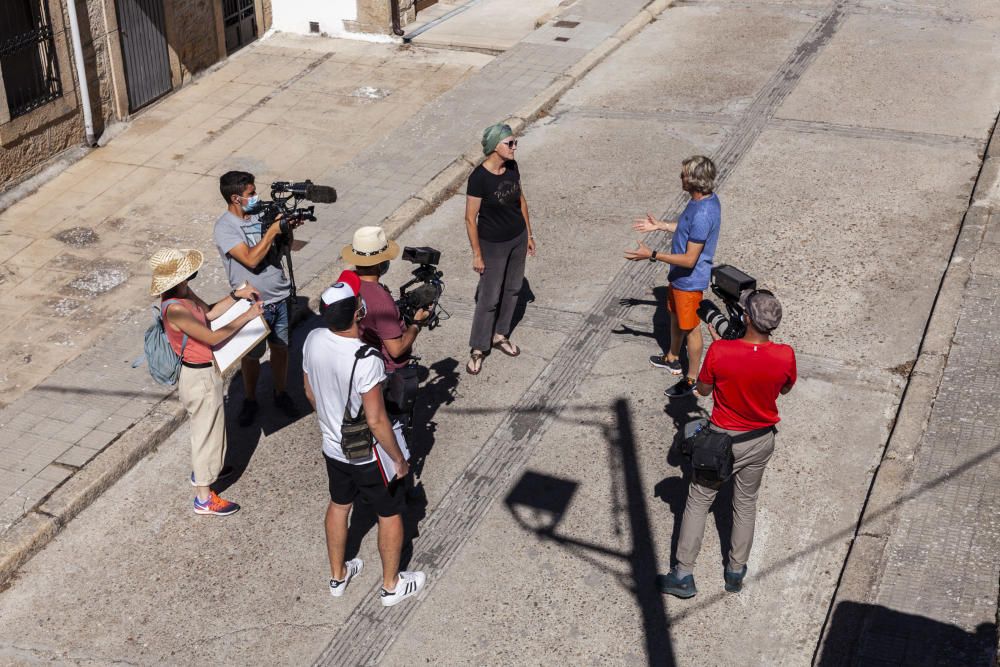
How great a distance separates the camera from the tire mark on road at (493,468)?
6184 mm

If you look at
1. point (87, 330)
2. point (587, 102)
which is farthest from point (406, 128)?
point (87, 330)

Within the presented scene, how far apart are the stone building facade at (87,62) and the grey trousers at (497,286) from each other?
6.01 meters

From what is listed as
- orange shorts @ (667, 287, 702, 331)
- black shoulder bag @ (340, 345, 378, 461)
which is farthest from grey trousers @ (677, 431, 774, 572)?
orange shorts @ (667, 287, 702, 331)

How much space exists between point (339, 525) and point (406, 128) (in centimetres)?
751

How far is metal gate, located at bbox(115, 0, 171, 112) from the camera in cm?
1309

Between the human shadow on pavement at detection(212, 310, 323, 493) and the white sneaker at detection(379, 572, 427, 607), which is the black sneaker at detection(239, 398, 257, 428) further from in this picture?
the white sneaker at detection(379, 572, 427, 607)

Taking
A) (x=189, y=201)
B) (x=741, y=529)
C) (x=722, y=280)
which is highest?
(x=722, y=280)

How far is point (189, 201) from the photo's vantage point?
11.5 metres

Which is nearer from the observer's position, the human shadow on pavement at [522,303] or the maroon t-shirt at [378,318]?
the maroon t-shirt at [378,318]

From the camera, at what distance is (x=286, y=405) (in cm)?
795

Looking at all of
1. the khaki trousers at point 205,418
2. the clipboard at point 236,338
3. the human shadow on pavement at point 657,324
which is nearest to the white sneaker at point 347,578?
the khaki trousers at point 205,418

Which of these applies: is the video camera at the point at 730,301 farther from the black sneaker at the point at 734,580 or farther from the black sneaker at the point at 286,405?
the black sneaker at the point at 286,405

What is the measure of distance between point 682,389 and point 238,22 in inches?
397

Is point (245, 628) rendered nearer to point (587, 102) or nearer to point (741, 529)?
point (741, 529)
